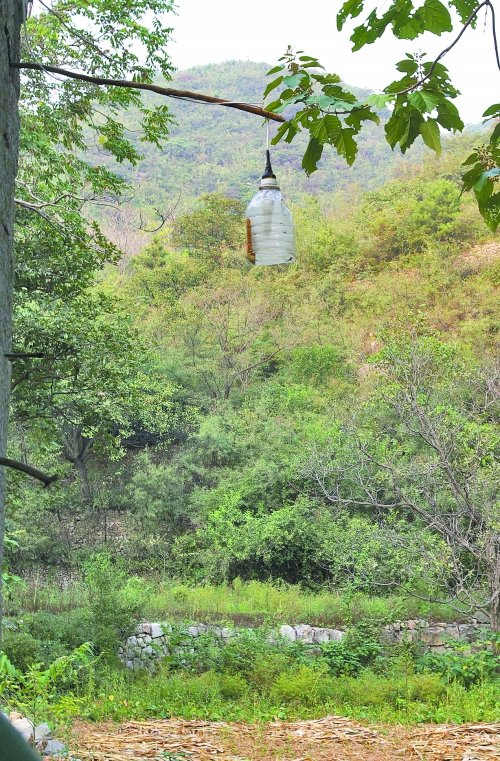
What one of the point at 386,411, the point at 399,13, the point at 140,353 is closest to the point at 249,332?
the point at 386,411

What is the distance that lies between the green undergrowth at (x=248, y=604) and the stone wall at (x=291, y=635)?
0.14 metres

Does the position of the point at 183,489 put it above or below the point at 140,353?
below

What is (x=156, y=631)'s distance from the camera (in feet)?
24.5

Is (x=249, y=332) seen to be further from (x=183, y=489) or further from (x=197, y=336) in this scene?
(x=183, y=489)

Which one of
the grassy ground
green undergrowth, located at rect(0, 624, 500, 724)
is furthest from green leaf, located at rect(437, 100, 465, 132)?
the grassy ground

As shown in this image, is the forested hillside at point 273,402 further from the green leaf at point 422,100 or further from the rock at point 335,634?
the green leaf at point 422,100

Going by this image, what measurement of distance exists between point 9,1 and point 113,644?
20.9 feet

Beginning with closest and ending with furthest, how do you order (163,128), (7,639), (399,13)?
(399,13) → (163,128) → (7,639)

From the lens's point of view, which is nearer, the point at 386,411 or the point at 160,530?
the point at 386,411

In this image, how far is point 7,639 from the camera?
598 cm

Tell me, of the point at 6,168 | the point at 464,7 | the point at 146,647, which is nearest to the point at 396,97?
the point at 464,7

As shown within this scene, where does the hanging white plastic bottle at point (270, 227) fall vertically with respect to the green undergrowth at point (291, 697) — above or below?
above

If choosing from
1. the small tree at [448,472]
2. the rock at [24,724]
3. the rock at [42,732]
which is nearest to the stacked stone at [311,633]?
the small tree at [448,472]

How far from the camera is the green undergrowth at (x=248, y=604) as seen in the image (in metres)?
7.84
